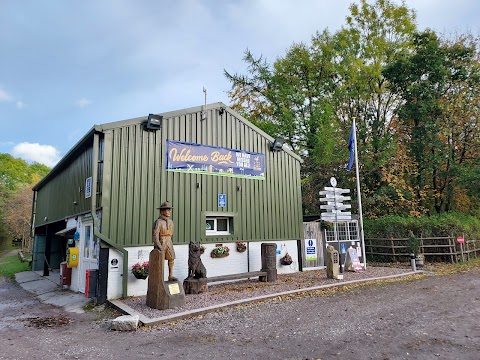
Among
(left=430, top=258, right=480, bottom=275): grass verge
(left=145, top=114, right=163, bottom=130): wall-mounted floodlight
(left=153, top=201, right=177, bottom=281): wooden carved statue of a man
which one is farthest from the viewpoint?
(left=430, top=258, right=480, bottom=275): grass verge

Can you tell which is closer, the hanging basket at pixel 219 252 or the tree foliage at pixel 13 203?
the hanging basket at pixel 219 252

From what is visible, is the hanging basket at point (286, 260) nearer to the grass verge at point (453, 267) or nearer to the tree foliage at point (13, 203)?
the grass verge at point (453, 267)

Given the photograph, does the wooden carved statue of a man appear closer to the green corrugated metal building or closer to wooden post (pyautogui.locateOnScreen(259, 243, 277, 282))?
the green corrugated metal building

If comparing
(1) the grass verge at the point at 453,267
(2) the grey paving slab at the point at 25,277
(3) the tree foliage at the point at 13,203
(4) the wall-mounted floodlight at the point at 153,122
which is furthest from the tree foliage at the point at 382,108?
(3) the tree foliage at the point at 13,203

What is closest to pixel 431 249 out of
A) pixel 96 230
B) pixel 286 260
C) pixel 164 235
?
pixel 286 260

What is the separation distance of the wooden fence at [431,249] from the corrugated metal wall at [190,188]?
512 centimetres

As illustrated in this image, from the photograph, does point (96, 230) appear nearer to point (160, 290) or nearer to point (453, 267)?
point (160, 290)

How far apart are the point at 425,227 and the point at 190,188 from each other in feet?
35.9

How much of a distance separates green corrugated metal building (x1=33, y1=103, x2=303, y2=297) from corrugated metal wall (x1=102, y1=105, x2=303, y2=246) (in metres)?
0.03

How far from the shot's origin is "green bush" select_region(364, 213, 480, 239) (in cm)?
1467

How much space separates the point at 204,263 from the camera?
10742mm

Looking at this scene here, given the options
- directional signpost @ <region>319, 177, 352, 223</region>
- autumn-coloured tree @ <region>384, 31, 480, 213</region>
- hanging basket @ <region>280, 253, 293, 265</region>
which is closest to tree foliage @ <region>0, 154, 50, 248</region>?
hanging basket @ <region>280, 253, 293, 265</region>

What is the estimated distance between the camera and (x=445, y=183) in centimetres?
2000

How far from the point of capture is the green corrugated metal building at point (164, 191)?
939cm
